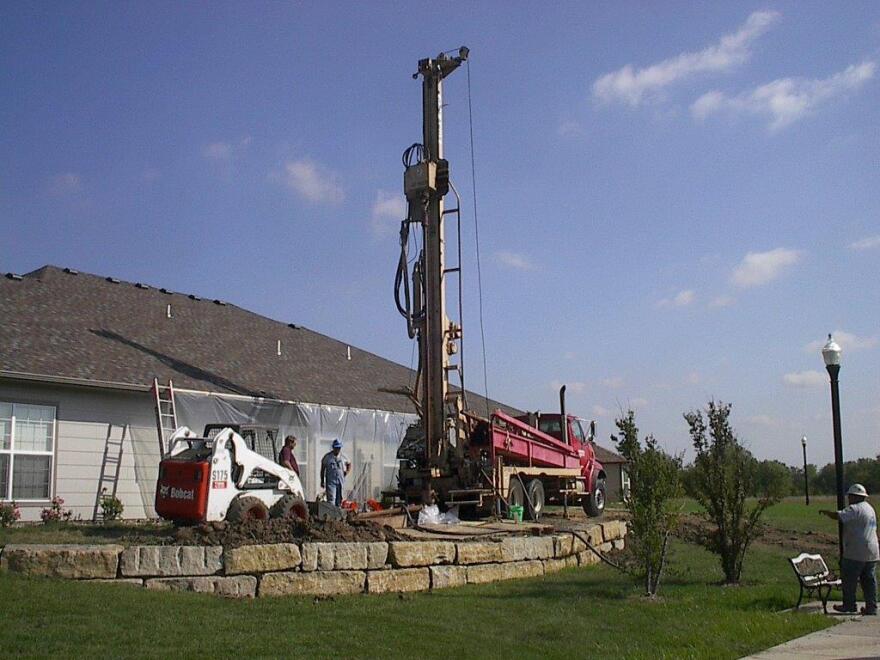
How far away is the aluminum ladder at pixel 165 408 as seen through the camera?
17266mm

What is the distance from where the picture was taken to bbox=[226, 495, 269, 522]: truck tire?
12.8 m

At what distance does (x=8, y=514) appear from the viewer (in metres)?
14.6

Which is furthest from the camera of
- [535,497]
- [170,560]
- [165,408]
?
[535,497]

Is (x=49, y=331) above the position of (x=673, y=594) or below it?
above

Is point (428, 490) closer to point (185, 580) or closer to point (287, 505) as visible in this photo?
point (287, 505)

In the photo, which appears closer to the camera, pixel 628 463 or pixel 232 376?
pixel 628 463

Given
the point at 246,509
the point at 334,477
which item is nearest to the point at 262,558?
the point at 246,509

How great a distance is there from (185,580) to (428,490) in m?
7.39

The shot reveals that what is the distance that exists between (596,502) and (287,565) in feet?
44.0

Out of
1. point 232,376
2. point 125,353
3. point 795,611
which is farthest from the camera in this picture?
point 232,376

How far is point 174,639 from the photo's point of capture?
8297 millimetres

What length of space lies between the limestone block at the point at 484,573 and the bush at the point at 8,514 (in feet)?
24.5

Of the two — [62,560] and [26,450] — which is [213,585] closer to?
[62,560]

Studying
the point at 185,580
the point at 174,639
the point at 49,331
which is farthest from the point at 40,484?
the point at 174,639
